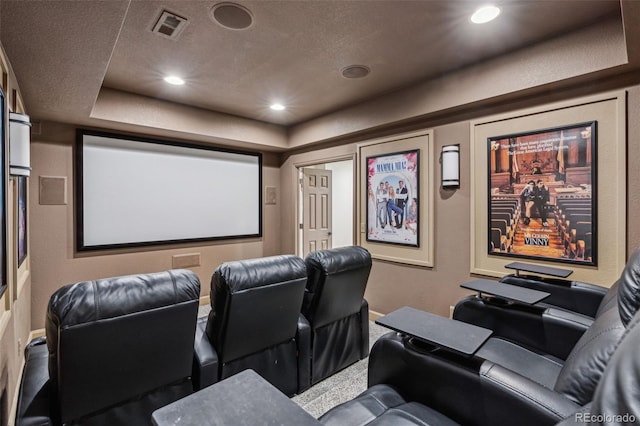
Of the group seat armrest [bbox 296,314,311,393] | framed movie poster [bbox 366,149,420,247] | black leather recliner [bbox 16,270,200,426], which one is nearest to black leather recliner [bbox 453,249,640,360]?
seat armrest [bbox 296,314,311,393]

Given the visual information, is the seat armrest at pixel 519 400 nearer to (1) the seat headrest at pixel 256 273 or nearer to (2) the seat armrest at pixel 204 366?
(1) the seat headrest at pixel 256 273

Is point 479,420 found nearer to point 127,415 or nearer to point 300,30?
point 127,415

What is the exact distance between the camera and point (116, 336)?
1.25m

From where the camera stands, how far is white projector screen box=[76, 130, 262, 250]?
11.5 ft

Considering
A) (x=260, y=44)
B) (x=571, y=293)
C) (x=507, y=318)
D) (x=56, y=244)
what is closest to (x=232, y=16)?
(x=260, y=44)

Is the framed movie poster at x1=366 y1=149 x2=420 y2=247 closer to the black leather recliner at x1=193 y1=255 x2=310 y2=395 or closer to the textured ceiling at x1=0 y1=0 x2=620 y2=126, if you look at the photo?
the textured ceiling at x1=0 y1=0 x2=620 y2=126

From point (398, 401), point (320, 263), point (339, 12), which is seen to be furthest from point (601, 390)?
point (339, 12)

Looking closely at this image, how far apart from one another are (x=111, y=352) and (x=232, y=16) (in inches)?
80.4

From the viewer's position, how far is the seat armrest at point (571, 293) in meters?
1.95

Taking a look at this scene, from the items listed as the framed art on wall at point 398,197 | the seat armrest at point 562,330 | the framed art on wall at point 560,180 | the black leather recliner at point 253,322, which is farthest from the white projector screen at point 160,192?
the seat armrest at point 562,330

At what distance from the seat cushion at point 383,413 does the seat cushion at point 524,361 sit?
1.87 ft

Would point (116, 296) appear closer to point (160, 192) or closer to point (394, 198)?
point (394, 198)

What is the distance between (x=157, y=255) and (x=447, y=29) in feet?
13.1

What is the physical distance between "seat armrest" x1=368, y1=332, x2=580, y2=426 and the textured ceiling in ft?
6.53
